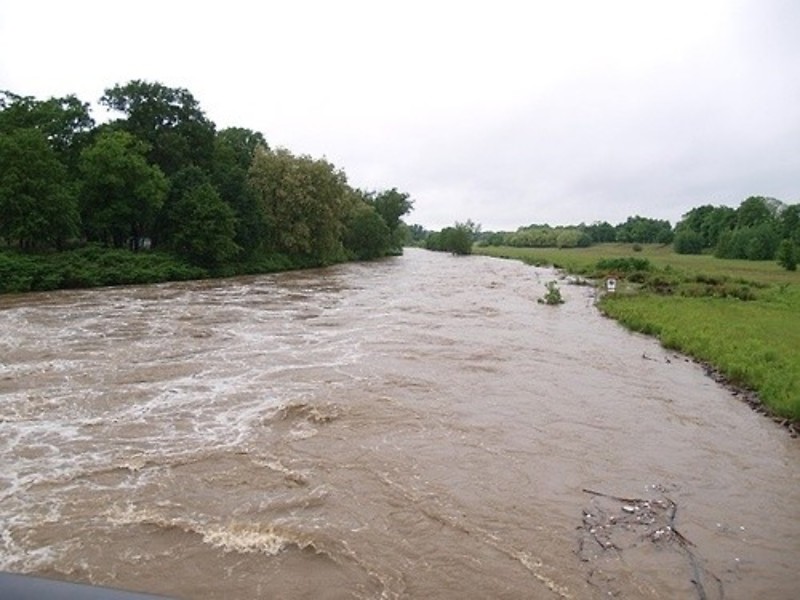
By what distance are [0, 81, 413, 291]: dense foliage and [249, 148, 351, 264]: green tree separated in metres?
0.10

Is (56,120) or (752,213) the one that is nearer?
(56,120)

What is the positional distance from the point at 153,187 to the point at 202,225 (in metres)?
4.16

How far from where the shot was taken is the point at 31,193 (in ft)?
110

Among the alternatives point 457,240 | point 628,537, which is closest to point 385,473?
point 628,537

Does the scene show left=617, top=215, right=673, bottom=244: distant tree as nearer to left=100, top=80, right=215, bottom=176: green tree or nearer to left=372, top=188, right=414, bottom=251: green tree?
left=372, top=188, right=414, bottom=251: green tree

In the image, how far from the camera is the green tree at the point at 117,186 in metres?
39.2

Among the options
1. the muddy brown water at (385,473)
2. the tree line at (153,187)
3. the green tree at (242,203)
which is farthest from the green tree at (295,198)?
the muddy brown water at (385,473)

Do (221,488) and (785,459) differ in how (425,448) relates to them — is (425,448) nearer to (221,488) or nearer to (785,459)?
(221,488)

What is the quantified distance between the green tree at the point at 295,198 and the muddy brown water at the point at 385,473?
116 ft

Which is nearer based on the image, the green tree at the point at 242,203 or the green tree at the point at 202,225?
the green tree at the point at 202,225

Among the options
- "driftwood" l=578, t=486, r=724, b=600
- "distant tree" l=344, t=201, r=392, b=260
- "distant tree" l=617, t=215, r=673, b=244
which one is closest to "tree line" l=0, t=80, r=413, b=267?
"distant tree" l=344, t=201, r=392, b=260

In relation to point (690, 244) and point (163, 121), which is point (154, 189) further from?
point (690, 244)

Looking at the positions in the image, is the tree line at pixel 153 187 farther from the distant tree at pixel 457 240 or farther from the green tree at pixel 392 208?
the distant tree at pixel 457 240

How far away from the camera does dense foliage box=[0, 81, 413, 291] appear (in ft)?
112
